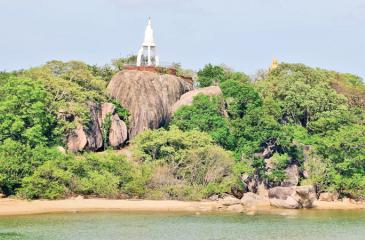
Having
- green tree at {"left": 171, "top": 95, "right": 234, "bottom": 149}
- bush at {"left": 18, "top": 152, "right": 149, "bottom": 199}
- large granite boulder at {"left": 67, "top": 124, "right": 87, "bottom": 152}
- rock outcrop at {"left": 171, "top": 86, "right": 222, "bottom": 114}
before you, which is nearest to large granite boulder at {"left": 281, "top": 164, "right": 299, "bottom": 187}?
green tree at {"left": 171, "top": 95, "right": 234, "bottom": 149}

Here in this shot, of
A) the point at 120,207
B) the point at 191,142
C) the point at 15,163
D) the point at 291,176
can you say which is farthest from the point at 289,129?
the point at 15,163

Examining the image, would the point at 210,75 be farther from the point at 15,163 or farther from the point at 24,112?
the point at 15,163

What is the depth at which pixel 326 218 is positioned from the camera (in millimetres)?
47438

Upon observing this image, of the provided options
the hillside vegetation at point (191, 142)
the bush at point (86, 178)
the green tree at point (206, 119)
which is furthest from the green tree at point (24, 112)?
the green tree at point (206, 119)

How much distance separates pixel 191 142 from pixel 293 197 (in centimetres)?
826

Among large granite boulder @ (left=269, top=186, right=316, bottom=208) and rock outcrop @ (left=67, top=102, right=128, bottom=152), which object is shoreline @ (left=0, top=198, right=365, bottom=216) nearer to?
large granite boulder @ (left=269, top=186, right=316, bottom=208)

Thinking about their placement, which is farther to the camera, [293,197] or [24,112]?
[293,197]

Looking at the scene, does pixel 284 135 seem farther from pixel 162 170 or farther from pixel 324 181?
pixel 162 170

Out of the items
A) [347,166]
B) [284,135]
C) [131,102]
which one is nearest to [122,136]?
[131,102]

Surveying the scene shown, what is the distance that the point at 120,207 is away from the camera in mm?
48719

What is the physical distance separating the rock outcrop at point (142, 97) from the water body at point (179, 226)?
1475 centimetres

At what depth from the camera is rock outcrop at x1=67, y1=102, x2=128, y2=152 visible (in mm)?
56156

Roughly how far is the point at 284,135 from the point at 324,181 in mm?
4658

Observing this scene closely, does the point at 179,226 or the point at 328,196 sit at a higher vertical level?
the point at 328,196
